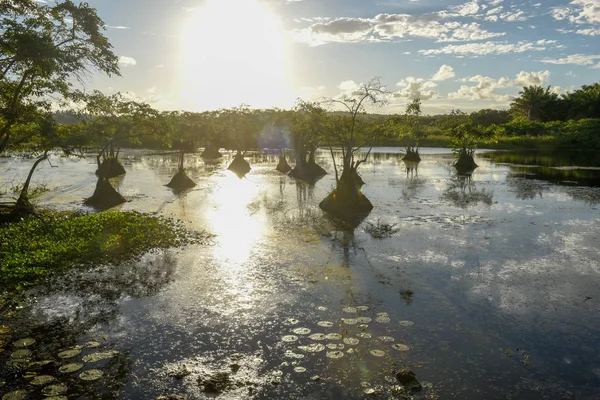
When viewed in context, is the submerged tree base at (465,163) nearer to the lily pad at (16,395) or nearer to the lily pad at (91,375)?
the lily pad at (91,375)

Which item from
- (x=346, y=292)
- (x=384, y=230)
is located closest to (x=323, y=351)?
(x=346, y=292)

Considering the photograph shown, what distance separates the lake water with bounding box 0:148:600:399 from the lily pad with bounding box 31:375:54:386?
1.03 feet

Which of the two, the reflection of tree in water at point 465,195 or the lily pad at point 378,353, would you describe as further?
the reflection of tree in water at point 465,195

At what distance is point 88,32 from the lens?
2469cm

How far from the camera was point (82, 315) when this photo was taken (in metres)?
14.0

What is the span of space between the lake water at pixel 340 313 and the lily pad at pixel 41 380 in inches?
12.3

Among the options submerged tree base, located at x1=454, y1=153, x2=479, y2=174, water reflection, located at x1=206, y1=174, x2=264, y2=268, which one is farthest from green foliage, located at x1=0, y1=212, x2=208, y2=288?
submerged tree base, located at x1=454, y1=153, x2=479, y2=174

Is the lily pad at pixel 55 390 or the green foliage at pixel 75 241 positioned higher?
the green foliage at pixel 75 241

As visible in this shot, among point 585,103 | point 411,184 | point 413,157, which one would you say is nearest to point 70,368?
point 411,184

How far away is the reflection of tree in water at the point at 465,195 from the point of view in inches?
1470

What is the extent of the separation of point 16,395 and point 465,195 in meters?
39.0

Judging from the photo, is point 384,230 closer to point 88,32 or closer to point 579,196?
point 88,32

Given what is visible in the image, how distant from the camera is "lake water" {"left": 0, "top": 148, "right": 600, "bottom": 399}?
34.9ft

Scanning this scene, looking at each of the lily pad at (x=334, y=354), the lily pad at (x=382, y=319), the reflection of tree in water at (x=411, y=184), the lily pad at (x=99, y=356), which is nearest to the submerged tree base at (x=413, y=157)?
the reflection of tree in water at (x=411, y=184)
